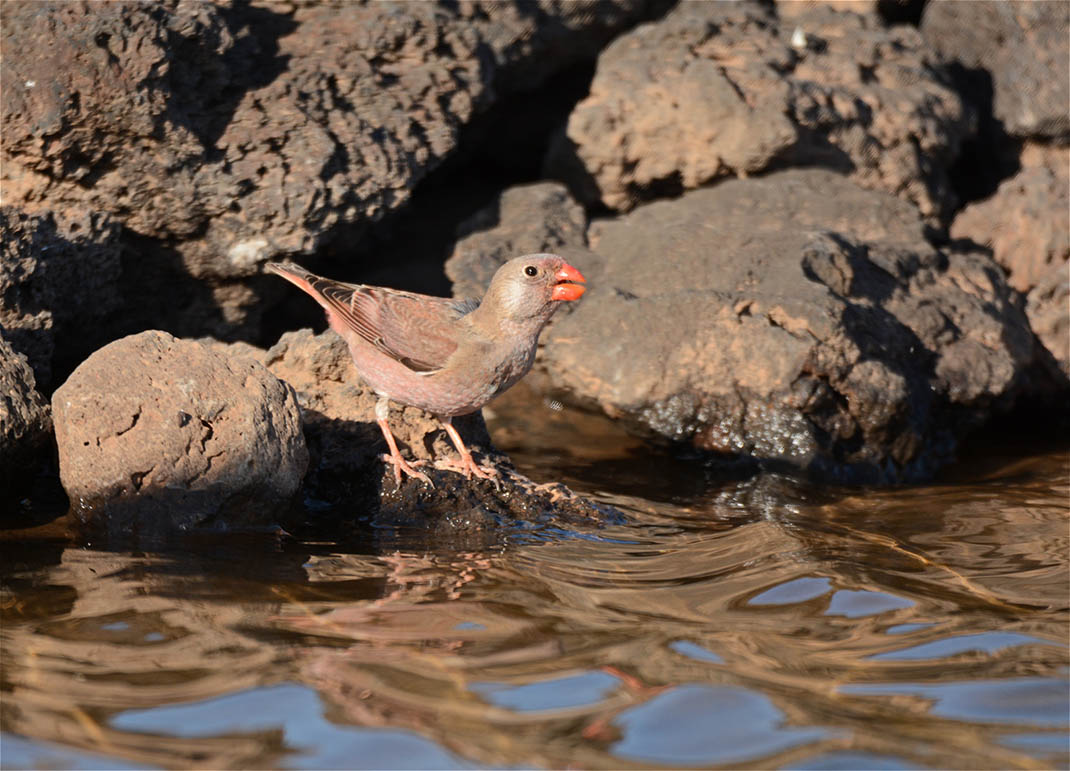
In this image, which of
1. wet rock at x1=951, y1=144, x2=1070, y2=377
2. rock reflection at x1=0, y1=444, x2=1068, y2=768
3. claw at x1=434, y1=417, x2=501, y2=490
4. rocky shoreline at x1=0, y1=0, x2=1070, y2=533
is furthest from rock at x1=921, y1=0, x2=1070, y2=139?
claw at x1=434, y1=417, x2=501, y2=490

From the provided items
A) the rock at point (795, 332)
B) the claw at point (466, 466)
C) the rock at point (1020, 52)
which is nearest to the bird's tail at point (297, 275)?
the claw at point (466, 466)

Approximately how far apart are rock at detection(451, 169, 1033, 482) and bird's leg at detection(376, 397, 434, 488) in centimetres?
163

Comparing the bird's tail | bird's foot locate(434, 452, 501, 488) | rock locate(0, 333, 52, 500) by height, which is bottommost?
bird's foot locate(434, 452, 501, 488)

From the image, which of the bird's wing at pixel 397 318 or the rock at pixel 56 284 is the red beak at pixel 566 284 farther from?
the rock at pixel 56 284

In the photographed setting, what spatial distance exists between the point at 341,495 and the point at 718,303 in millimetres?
2562

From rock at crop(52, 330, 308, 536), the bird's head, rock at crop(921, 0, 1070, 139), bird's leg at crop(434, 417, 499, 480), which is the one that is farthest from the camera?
rock at crop(921, 0, 1070, 139)

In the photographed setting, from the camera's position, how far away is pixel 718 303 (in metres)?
6.79

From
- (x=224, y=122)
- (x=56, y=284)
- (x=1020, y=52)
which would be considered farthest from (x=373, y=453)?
(x=1020, y=52)

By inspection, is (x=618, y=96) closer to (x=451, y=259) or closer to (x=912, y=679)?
(x=451, y=259)

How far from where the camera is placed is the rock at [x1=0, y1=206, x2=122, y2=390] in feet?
18.3

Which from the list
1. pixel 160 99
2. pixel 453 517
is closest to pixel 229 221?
pixel 160 99

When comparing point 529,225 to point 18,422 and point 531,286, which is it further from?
point 18,422

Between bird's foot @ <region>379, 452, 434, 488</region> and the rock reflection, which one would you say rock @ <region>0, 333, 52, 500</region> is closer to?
the rock reflection

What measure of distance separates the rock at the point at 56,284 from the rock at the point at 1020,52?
6697mm
